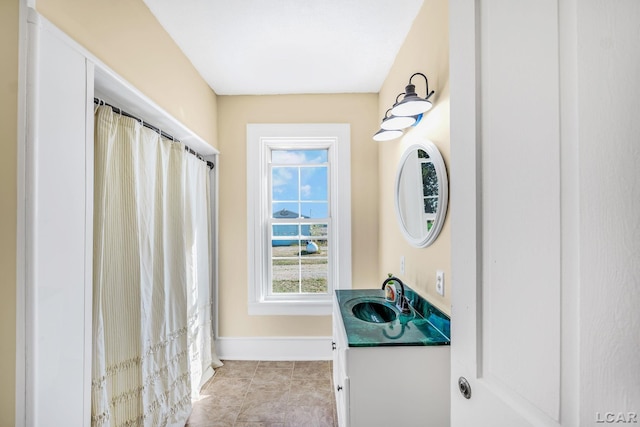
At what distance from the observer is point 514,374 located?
529 millimetres

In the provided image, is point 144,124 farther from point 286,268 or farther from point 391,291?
point 391,291

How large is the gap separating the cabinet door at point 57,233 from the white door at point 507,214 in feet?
4.22

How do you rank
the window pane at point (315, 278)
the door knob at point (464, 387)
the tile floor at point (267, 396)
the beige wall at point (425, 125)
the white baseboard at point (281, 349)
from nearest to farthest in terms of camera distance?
1. the door knob at point (464, 387)
2. the beige wall at point (425, 125)
3. the tile floor at point (267, 396)
4. the white baseboard at point (281, 349)
5. the window pane at point (315, 278)

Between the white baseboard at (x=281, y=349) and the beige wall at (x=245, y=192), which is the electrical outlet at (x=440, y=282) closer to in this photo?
Result: the beige wall at (x=245, y=192)

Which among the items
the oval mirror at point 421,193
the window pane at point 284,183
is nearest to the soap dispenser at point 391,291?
the oval mirror at point 421,193

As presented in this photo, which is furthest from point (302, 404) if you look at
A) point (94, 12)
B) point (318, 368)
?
point (94, 12)

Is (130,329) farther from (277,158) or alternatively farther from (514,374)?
(277,158)

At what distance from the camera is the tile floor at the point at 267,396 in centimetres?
183

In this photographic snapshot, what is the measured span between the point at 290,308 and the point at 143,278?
145 centimetres

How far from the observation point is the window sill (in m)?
2.61

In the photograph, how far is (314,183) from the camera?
276cm

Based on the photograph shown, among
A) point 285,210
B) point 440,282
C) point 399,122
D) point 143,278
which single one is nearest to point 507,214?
point 440,282

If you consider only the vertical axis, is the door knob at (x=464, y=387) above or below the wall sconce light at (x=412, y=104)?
below

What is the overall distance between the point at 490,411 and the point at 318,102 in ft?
8.46
